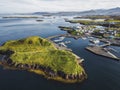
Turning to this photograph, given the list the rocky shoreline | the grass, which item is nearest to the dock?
the grass

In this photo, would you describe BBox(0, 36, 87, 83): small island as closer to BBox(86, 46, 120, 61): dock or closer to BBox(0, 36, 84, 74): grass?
BBox(0, 36, 84, 74): grass

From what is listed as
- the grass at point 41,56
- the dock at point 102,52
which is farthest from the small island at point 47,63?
the dock at point 102,52

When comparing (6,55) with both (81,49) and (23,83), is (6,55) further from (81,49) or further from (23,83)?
(81,49)

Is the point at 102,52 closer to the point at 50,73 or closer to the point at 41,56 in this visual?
the point at 41,56

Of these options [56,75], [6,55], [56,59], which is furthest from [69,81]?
[6,55]

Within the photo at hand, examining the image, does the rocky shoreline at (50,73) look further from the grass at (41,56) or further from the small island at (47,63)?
the grass at (41,56)

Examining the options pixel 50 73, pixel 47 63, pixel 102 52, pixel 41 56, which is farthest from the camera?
pixel 102 52

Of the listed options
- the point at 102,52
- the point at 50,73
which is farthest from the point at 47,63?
the point at 102,52

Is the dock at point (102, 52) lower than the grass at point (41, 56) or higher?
lower
